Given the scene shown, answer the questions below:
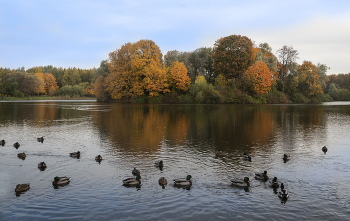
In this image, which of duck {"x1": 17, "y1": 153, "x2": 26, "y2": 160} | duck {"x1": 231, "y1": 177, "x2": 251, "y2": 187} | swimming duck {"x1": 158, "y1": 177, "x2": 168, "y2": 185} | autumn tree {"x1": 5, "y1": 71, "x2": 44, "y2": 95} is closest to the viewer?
duck {"x1": 231, "y1": 177, "x2": 251, "y2": 187}

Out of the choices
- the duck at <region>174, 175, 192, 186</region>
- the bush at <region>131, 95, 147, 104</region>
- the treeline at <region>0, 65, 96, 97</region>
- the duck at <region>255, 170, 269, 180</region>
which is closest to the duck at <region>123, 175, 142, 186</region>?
the duck at <region>174, 175, 192, 186</region>

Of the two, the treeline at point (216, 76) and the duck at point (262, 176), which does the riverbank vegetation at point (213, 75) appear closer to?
the treeline at point (216, 76)

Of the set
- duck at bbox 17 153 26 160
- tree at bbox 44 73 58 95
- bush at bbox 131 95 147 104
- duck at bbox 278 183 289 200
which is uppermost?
tree at bbox 44 73 58 95

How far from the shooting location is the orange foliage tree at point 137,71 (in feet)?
298

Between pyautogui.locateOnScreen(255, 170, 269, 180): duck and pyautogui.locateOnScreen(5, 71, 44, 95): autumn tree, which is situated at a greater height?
pyautogui.locateOnScreen(5, 71, 44, 95): autumn tree

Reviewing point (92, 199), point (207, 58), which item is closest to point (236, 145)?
point (92, 199)

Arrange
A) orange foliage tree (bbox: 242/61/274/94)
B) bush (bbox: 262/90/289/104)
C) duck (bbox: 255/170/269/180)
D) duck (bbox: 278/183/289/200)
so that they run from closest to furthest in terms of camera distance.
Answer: duck (bbox: 278/183/289/200) < duck (bbox: 255/170/269/180) < orange foliage tree (bbox: 242/61/274/94) < bush (bbox: 262/90/289/104)

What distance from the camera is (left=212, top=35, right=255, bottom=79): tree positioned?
91.1 m

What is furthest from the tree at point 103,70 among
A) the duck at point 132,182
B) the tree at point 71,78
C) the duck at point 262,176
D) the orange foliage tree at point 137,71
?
the duck at point 262,176

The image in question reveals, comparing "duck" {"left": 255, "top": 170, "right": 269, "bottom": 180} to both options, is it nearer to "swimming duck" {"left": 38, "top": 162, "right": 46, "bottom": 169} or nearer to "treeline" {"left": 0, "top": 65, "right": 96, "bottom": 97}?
"swimming duck" {"left": 38, "top": 162, "right": 46, "bottom": 169}

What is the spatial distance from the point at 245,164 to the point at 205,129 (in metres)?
14.3

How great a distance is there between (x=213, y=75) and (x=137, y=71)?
3127 centimetres

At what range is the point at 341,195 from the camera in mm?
11695

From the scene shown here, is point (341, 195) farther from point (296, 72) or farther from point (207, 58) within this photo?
point (296, 72)
